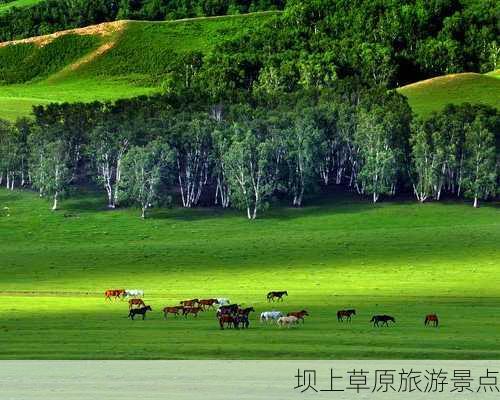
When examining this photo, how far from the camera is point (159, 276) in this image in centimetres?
8538

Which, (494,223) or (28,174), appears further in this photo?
(28,174)

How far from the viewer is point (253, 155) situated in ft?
397

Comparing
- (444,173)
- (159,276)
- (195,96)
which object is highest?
(195,96)

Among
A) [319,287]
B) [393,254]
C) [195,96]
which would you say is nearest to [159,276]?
[319,287]

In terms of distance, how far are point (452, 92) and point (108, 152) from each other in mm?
58446

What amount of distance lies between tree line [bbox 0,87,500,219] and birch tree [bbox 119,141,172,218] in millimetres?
113

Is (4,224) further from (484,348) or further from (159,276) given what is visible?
(484,348)

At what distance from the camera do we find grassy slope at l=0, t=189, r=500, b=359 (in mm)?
45375

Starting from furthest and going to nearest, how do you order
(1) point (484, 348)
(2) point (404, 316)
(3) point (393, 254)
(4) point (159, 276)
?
(3) point (393, 254) < (4) point (159, 276) < (2) point (404, 316) < (1) point (484, 348)

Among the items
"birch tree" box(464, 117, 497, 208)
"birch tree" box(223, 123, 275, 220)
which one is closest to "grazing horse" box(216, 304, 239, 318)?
"birch tree" box(223, 123, 275, 220)

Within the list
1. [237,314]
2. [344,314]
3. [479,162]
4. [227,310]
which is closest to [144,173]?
[479,162]

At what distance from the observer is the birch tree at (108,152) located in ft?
405

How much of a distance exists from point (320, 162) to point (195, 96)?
33413 mm
